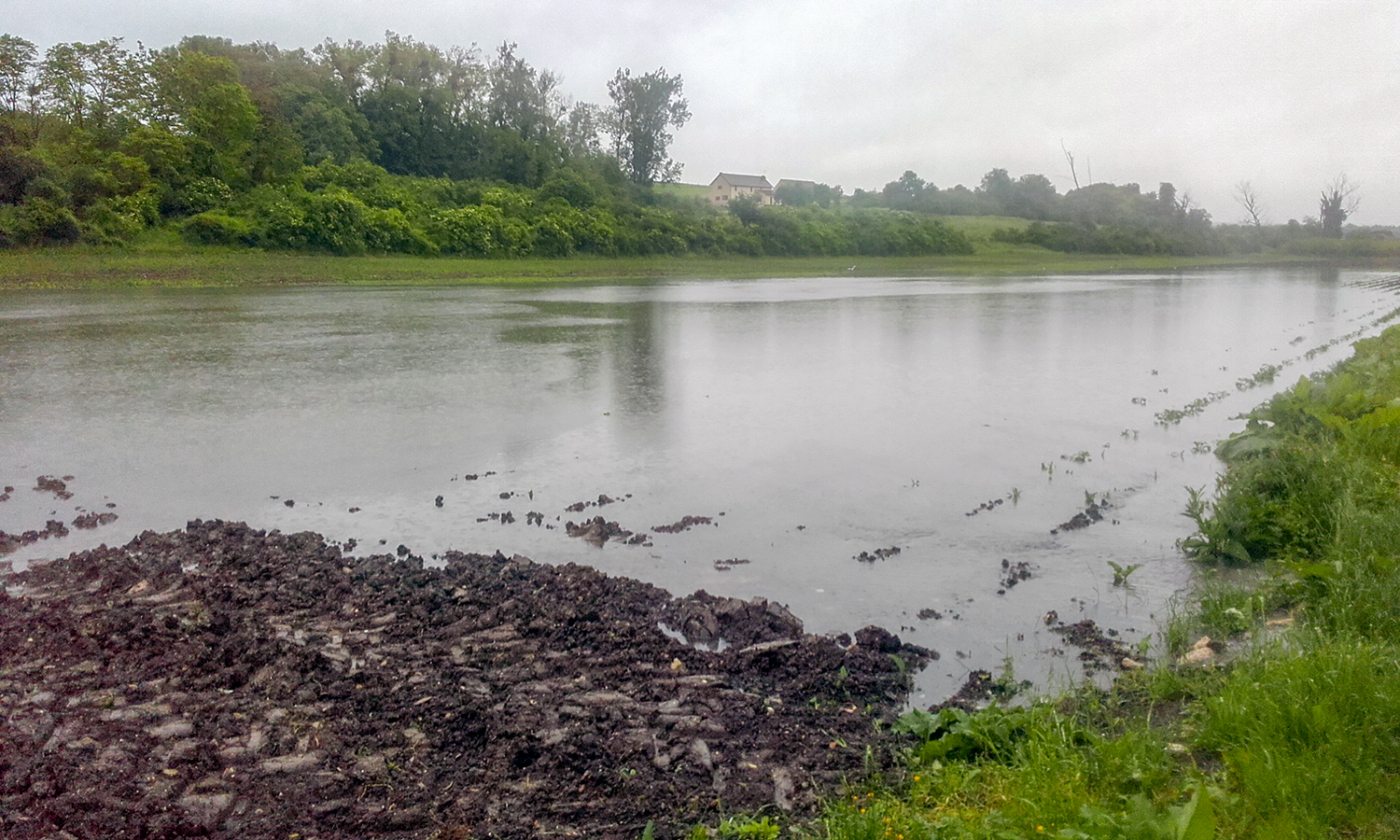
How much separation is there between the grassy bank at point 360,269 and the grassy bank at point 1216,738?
32836 mm

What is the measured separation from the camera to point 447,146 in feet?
200

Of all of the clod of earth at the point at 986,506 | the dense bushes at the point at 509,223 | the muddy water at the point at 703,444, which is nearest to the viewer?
the muddy water at the point at 703,444

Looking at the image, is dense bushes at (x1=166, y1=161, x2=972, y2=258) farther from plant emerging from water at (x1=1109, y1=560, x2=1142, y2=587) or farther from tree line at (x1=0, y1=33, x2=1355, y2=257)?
plant emerging from water at (x1=1109, y1=560, x2=1142, y2=587)

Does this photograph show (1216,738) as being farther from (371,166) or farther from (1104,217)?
(1104,217)

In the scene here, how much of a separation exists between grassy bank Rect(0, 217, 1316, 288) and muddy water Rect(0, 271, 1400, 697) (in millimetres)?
11367

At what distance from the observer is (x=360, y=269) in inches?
1467

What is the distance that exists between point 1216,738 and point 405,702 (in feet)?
11.6

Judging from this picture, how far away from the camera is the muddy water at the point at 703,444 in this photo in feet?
20.8

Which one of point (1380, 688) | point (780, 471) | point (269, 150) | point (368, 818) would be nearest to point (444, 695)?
point (368, 818)

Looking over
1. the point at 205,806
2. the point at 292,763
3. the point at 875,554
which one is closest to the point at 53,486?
the point at 292,763

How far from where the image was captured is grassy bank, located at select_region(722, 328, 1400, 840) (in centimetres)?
325

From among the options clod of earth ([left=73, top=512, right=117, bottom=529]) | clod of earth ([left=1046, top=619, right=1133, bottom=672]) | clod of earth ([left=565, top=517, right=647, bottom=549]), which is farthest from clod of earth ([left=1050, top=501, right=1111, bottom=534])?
clod of earth ([left=73, top=512, right=117, bottom=529])

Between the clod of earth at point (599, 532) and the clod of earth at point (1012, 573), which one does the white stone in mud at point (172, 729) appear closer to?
the clod of earth at point (599, 532)

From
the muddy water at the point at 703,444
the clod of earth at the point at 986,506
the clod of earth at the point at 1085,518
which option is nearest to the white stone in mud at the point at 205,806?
the muddy water at the point at 703,444
